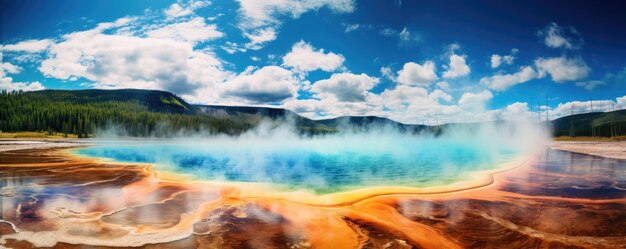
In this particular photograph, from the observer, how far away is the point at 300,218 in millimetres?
10703

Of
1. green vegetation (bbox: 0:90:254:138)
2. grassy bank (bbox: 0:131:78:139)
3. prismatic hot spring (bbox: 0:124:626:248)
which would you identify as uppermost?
green vegetation (bbox: 0:90:254:138)

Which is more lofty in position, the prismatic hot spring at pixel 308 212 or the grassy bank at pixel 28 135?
the grassy bank at pixel 28 135

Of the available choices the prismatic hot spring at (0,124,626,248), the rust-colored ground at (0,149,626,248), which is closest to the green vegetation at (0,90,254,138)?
the prismatic hot spring at (0,124,626,248)

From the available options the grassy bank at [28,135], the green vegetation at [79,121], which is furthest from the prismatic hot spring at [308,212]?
the green vegetation at [79,121]

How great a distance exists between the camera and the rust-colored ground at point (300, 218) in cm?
830

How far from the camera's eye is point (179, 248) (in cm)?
773

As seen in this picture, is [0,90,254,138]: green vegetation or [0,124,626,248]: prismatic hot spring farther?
[0,90,254,138]: green vegetation

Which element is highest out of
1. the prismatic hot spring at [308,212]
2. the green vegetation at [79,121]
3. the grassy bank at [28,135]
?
the green vegetation at [79,121]

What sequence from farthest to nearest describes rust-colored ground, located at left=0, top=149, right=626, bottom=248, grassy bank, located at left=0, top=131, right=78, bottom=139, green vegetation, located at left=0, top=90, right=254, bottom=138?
1. green vegetation, located at left=0, top=90, right=254, bottom=138
2. grassy bank, located at left=0, top=131, right=78, bottom=139
3. rust-colored ground, located at left=0, top=149, right=626, bottom=248

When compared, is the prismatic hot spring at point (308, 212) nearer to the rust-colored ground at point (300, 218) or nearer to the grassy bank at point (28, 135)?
the rust-colored ground at point (300, 218)

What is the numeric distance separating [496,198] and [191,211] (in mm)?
12222

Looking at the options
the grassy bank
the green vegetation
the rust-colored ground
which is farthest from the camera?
the green vegetation

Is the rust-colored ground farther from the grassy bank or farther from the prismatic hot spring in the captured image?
the grassy bank

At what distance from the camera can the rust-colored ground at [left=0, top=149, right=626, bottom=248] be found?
27.2 ft
